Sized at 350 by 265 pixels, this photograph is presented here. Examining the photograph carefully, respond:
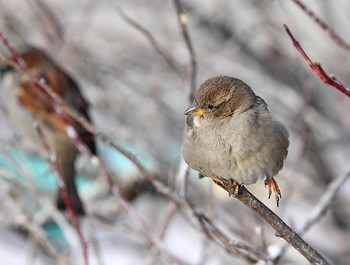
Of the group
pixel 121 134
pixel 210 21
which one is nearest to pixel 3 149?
pixel 121 134

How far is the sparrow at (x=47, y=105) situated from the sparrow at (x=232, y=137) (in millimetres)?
2078

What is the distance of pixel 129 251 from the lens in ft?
15.0

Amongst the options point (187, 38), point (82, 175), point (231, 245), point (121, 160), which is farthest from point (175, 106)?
point (231, 245)

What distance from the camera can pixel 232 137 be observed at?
1667 mm

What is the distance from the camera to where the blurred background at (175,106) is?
367cm

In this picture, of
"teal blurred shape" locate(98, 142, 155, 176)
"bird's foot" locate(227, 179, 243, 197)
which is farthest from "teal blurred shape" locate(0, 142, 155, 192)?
"bird's foot" locate(227, 179, 243, 197)

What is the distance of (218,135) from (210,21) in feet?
9.84

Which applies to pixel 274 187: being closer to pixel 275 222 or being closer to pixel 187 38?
pixel 275 222

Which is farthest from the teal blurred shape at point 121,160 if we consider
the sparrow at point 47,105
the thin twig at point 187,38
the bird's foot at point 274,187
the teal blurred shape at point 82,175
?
the bird's foot at point 274,187

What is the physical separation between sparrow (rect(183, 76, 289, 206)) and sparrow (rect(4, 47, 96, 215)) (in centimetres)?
208

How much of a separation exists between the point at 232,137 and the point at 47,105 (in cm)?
241

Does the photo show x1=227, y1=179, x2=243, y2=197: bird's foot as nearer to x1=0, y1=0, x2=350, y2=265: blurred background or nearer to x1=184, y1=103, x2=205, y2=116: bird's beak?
x1=184, y1=103, x2=205, y2=116: bird's beak

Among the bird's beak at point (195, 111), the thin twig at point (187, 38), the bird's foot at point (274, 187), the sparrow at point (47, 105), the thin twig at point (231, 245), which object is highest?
the sparrow at point (47, 105)

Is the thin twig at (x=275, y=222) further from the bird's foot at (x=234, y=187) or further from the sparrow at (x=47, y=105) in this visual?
the sparrow at (x=47, y=105)
